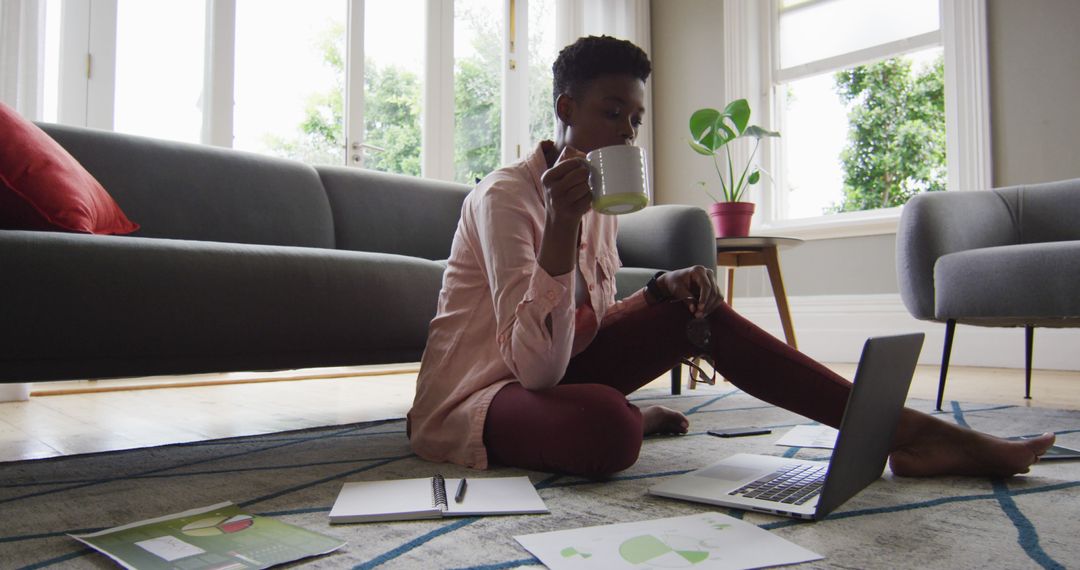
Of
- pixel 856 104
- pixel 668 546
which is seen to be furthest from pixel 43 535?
pixel 856 104

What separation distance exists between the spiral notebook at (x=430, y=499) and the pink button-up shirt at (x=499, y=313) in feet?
0.49

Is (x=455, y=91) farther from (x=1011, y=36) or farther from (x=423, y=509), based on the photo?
(x=423, y=509)

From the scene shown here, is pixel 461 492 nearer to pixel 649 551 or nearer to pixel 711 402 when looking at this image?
pixel 649 551

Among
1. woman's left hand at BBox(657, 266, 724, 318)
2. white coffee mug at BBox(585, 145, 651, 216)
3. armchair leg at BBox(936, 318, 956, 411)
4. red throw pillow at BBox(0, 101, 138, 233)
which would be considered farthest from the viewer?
armchair leg at BBox(936, 318, 956, 411)

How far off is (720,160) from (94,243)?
3636 mm

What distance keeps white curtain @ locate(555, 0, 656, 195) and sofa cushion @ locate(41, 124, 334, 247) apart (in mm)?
2607

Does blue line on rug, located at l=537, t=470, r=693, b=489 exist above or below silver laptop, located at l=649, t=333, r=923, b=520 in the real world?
below

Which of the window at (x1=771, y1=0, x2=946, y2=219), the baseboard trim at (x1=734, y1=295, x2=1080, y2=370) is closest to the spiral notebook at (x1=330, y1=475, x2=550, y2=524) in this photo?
the baseboard trim at (x1=734, y1=295, x2=1080, y2=370)

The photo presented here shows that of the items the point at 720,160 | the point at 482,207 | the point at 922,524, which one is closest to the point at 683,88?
the point at 720,160

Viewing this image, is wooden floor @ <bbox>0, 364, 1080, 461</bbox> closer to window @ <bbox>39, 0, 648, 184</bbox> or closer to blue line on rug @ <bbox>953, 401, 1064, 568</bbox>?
window @ <bbox>39, 0, 648, 184</bbox>

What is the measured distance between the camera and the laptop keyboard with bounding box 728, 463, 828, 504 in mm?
945

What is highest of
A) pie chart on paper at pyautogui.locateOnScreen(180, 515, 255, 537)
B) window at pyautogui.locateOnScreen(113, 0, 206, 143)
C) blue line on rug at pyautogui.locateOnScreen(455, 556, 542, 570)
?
window at pyautogui.locateOnScreen(113, 0, 206, 143)

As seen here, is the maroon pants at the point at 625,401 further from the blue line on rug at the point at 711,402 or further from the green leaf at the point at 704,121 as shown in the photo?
the green leaf at the point at 704,121

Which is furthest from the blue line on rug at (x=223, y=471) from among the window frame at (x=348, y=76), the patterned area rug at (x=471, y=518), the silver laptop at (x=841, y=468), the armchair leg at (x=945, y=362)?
the window frame at (x=348, y=76)
